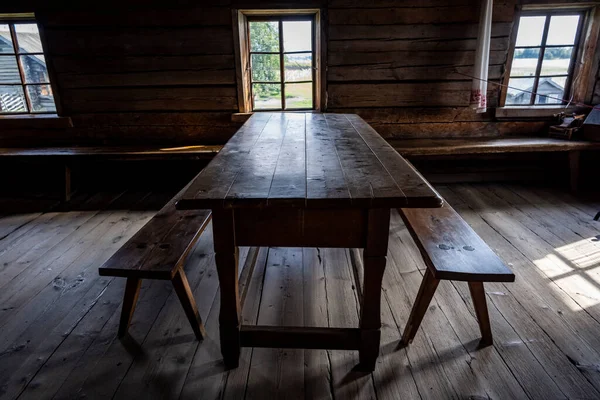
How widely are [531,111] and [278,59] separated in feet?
8.42

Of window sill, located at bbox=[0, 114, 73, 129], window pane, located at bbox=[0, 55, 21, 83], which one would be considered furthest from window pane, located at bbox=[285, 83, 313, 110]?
window pane, located at bbox=[0, 55, 21, 83]

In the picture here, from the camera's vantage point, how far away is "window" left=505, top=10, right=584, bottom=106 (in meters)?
3.57

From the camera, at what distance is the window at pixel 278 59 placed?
354 cm

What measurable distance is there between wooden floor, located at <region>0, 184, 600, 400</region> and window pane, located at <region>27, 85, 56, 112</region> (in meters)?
1.58

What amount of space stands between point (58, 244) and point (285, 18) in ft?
9.00

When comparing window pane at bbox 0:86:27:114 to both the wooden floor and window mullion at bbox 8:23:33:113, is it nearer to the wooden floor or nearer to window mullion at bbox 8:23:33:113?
window mullion at bbox 8:23:33:113

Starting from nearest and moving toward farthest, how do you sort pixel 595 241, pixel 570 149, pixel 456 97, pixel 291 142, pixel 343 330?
pixel 343 330
pixel 291 142
pixel 595 241
pixel 570 149
pixel 456 97

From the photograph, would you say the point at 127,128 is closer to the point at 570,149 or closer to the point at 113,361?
the point at 113,361

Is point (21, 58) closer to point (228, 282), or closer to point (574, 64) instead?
point (228, 282)

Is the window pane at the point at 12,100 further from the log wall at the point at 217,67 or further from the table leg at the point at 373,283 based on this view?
the table leg at the point at 373,283

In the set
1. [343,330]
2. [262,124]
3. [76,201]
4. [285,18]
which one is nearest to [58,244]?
[76,201]

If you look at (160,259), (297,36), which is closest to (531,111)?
(297,36)

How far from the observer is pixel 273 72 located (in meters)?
3.73

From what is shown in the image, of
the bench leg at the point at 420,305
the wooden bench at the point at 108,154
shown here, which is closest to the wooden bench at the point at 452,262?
the bench leg at the point at 420,305
